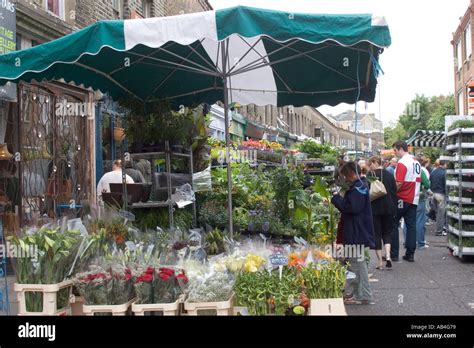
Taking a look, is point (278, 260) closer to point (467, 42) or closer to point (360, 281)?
point (360, 281)

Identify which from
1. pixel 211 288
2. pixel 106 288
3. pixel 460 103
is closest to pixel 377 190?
pixel 211 288

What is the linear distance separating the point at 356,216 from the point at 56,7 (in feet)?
27.1

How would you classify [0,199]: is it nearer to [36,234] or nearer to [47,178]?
[47,178]

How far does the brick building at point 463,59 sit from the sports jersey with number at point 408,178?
21.1m

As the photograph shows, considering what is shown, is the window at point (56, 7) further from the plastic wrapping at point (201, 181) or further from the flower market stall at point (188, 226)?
the plastic wrapping at point (201, 181)

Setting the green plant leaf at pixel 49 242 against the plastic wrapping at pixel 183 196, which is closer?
the green plant leaf at pixel 49 242

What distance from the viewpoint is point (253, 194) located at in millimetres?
8852

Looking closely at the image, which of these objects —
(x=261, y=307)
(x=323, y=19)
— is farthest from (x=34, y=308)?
(x=323, y=19)

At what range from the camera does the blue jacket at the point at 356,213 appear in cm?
644

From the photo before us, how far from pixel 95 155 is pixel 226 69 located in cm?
642

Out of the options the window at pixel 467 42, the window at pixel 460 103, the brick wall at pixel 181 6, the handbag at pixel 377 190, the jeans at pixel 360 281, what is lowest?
the jeans at pixel 360 281

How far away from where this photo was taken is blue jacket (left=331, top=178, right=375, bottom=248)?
644 cm

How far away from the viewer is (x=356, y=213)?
6.49 m

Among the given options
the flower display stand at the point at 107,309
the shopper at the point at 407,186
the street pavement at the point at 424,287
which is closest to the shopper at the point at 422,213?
the street pavement at the point at 424,287
